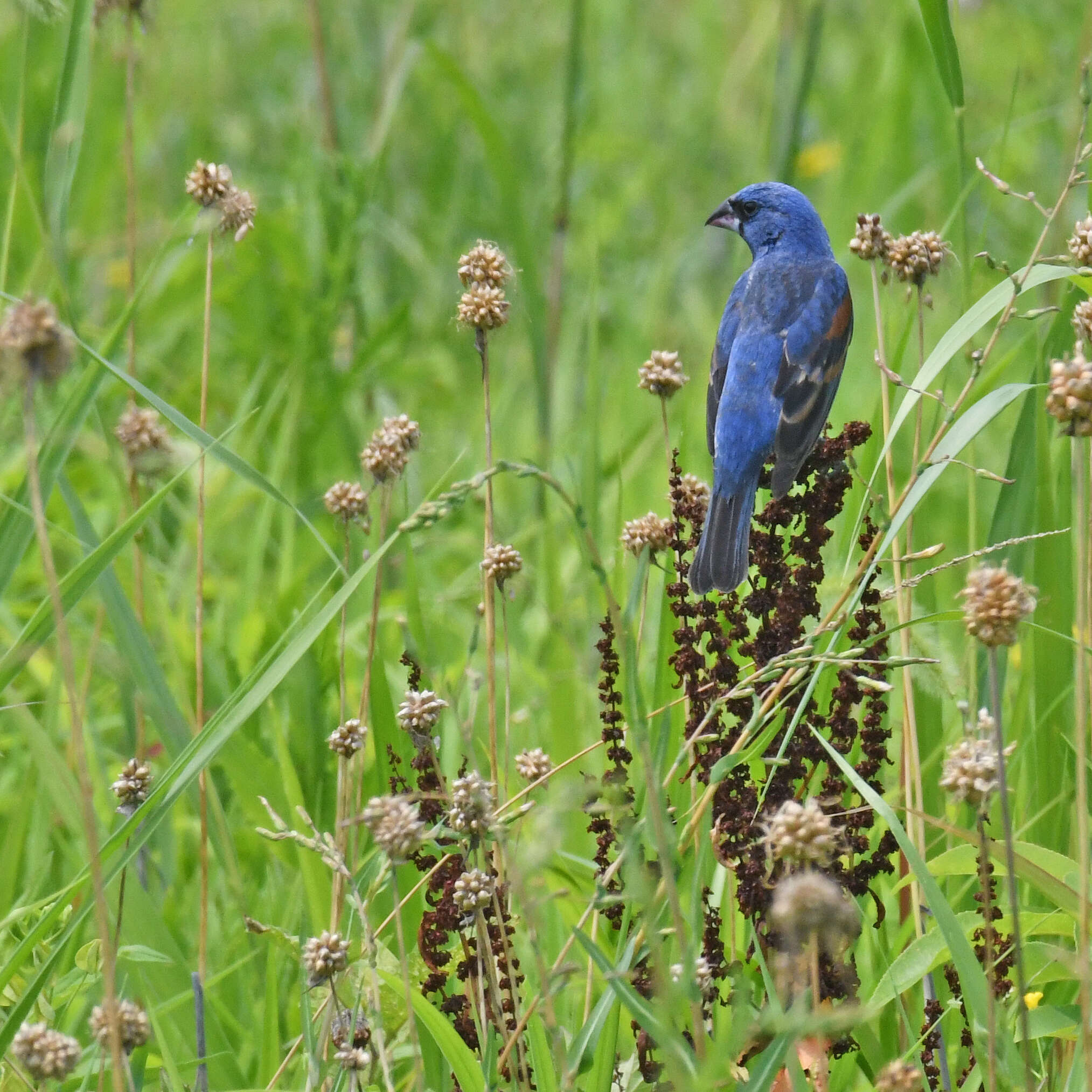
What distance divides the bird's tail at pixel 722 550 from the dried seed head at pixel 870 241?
1.53 feet

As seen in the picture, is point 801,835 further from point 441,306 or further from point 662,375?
point 441,306

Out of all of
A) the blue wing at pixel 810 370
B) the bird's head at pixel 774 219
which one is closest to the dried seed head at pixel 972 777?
the blue wing at pixel 810 370

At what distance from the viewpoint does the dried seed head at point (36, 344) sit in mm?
1242

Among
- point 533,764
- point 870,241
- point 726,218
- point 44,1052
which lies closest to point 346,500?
point 533,764

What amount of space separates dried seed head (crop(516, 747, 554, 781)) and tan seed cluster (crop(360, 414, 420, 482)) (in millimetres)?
452

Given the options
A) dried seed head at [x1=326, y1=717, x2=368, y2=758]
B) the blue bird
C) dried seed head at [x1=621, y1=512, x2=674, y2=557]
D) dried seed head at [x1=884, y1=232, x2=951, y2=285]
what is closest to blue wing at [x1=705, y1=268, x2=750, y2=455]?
the blue bird

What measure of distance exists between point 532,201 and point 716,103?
1.72m

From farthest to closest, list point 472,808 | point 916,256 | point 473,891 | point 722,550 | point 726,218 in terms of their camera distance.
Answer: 1. point 726,218
2. point 722,550
3. point 916,256
4. point 473,891
5. point 472,808

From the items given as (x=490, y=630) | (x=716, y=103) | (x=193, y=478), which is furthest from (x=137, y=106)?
(x=490, y=630)

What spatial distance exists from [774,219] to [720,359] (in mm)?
602

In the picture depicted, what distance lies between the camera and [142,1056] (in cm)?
199

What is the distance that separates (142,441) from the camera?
2.56 meters

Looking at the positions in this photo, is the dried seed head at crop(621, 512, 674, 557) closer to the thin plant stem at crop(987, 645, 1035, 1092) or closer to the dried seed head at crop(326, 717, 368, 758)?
the dried seed head at crop(326, 717, 368, 758)

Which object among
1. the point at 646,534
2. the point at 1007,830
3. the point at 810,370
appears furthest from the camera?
the point at 810,370
